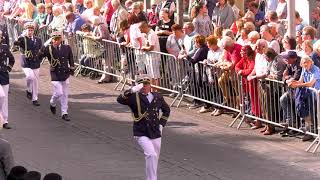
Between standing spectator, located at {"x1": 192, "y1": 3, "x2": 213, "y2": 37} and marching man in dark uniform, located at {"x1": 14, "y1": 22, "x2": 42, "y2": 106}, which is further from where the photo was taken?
standing spectator, located at {"x1": 192, "y1": 3, "x2": 213, "y2": 37}

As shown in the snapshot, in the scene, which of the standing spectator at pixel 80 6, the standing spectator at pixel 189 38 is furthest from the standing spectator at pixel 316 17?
the standing spectator at pixel 80 6

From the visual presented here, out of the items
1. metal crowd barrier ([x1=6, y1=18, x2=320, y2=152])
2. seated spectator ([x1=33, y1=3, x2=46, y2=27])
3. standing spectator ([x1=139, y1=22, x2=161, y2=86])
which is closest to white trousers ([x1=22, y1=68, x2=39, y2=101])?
metal crowd barrier ([x1=6, y1=18, x2=320, y2=152])

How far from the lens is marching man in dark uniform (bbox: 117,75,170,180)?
14.1 metres

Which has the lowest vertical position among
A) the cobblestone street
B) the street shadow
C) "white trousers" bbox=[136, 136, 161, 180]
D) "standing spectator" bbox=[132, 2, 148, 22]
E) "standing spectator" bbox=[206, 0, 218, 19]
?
the cobblestone street

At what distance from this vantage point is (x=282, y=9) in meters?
22.3

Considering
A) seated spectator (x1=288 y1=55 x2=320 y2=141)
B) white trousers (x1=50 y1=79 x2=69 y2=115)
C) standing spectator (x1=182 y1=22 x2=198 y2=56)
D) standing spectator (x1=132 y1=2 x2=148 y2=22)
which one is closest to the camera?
seated spectator (x1=288 y1=55 x2=320 y2=141)

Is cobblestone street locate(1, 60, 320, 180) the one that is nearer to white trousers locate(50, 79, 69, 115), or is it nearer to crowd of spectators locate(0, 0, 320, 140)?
white trousers locate(50, 79, 69, 115)

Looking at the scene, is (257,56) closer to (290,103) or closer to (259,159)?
(290,103)

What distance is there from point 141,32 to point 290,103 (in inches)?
198

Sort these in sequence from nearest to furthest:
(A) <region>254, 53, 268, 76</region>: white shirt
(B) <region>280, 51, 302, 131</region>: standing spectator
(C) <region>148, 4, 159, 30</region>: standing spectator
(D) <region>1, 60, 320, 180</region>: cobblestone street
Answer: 1. (D) <region>1, 60, 320, 180</region>: cobblestone street
2. (B) <region>280, 51, 302, 131</region>: standing spectator
3. (A) <region>254, 53, 268, 76</region>: white shirt
4. (C) <region>148, 4, 159, 30</region>: standing spectator

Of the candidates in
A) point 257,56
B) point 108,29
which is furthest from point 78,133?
point 108,29

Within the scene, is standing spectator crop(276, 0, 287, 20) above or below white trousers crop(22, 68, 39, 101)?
above

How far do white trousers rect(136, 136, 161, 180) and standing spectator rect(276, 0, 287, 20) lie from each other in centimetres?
868

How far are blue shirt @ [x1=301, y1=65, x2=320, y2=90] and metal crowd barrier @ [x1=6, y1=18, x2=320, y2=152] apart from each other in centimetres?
20
